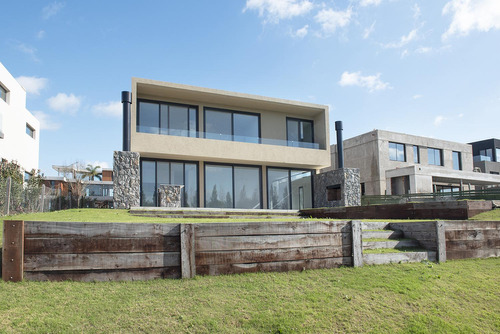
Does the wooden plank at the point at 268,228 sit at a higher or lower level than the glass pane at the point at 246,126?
lower

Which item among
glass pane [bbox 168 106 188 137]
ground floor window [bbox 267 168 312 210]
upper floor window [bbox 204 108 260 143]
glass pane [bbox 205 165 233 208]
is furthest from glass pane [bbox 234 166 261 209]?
glass pane [bbox 168 106 188 137]

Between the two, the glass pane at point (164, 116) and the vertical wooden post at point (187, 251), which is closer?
the vertical wooden post at point (187, 251)

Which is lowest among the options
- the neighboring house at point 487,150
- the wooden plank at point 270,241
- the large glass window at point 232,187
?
the wooden plank at point 270,241

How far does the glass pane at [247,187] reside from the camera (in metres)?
→ 19.0

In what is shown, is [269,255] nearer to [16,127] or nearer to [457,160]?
[16,127]

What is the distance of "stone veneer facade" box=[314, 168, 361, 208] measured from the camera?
1878 centimetres

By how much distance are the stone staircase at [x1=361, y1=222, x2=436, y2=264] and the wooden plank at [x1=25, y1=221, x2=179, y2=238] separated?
348 cm

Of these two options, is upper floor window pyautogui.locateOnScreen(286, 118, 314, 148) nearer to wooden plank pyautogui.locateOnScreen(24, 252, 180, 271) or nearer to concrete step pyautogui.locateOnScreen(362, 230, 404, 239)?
concrete step pyautogui.locateOnScreen(362, 230, 404, 239)

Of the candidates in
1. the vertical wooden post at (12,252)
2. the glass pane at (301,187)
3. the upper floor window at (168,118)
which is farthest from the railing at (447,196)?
the vertical wooden post at (12,252)

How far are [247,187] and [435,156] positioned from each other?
2474 centimetres

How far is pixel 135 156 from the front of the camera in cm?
1532

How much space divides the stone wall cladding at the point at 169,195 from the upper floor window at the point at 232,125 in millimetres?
3907

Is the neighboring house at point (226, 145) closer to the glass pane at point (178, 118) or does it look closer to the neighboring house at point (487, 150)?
the glass pane at point (178, 118)

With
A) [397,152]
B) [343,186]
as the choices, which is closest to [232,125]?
[343,186]
